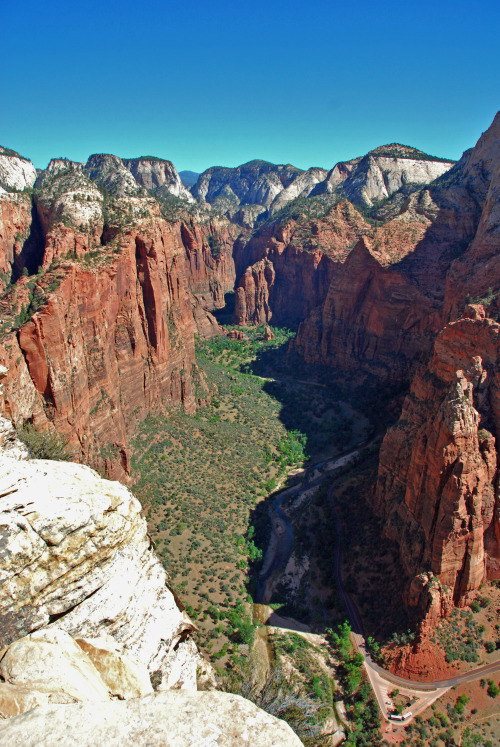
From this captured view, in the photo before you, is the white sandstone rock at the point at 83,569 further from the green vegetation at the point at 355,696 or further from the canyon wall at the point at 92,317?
the green vegetation at the point at 355,696

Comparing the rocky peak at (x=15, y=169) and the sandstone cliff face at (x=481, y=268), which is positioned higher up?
the rocky peak at (x=15, y=169)

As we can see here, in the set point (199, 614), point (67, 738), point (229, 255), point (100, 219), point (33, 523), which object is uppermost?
point (229, 255)

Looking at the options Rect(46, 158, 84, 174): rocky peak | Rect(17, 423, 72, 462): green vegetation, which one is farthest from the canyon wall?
Rect(46, 158, 84, 174): rocky peak

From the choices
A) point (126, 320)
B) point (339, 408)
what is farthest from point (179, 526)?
point (339, 408)

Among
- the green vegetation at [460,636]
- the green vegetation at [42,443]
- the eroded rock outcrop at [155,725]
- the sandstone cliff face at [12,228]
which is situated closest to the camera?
the eroded rock outcrop at [155,725]

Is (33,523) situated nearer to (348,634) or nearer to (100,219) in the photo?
(348,634)

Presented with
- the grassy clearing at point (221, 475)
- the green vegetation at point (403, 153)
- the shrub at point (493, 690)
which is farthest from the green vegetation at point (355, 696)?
the green vegetation at point (403, 153)
